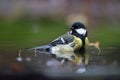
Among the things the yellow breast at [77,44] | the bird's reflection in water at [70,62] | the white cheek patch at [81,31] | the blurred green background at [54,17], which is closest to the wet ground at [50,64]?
the bird's reflection in water at [70,62]

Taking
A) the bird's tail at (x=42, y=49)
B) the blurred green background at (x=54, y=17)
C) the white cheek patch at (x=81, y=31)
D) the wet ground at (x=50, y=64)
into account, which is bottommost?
the wet ground at (x=50, y=64)

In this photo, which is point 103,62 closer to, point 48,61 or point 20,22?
point 48,61

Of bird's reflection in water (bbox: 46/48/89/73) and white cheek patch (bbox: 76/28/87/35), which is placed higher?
white cheek patch (bbox: 76/28/87/35)

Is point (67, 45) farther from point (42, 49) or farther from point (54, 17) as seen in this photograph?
point (54, 17)

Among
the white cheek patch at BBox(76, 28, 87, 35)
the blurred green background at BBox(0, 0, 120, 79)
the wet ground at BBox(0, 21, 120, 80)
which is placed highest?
the blurred green background at BBox(0, 0, 120, 79)

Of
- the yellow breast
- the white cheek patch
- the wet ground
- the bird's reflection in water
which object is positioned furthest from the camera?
the white cheek patch

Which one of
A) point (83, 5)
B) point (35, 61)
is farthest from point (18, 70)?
point (83, 5)

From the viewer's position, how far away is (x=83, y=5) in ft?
42.2

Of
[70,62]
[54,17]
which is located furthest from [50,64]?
[54,17]

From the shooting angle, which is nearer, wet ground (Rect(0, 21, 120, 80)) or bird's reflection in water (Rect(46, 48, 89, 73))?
wet ground (Rect(0, 21, 120, 80))

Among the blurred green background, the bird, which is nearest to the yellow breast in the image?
the bird

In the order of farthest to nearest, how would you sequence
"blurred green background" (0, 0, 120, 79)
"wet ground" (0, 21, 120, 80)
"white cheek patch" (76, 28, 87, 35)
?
"blurred green background" (0, 0, 120, 79)
"white cheek patch" (76, 28, 87, 35)
"wet ground" (0, 21, 120, 80)

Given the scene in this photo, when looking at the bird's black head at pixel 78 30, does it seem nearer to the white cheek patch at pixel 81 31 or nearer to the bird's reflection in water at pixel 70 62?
the white cheek patch at pixel 81 31

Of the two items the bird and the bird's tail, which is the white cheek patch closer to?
the bird
